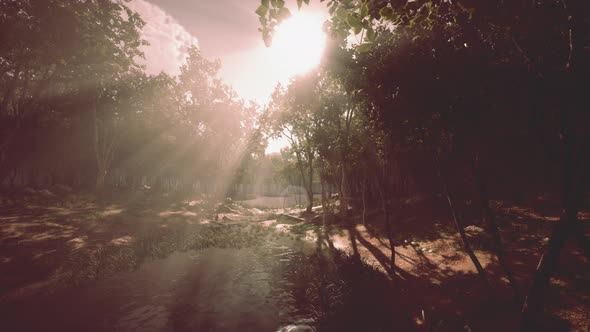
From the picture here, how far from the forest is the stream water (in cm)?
8

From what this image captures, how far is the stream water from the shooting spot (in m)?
7.51

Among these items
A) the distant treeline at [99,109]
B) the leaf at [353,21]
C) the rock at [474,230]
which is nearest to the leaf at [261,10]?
the leaf at [353,21]

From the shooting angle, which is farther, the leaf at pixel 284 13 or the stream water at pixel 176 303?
the stream water at pixel 176 303

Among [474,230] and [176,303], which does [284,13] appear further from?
[474,230]

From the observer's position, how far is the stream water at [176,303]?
751cm

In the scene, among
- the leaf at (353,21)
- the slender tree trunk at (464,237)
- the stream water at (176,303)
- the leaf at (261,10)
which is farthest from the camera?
the stream water at (176,303)

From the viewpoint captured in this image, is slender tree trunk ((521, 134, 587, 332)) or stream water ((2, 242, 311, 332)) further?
stream water ((2, 242, 311, 332))

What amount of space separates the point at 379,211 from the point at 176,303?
20.9 metres

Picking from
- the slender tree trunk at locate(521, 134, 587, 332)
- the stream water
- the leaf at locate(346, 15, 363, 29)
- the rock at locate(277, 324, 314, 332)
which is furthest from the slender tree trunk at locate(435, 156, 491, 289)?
the leaf at locate(346, 15, 363, 29)

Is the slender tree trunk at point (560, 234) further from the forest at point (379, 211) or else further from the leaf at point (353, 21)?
the leaf at point (353, 21)

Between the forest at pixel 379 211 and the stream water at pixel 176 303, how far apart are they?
77mm

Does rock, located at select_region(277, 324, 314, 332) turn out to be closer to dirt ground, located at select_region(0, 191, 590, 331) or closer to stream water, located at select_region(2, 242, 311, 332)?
stream water, located at select_region(2, 242, 311, 332)

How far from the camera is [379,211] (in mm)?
25578

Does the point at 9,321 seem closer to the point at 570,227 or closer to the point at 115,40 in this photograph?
the point at 570,227
